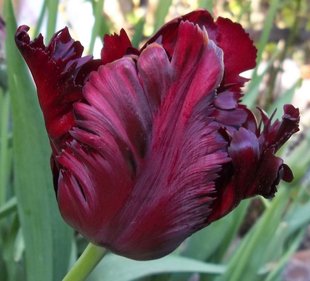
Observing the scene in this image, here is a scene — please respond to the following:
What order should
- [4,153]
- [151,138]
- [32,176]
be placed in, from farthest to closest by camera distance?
[4,153] < [32,176] < [151,138]

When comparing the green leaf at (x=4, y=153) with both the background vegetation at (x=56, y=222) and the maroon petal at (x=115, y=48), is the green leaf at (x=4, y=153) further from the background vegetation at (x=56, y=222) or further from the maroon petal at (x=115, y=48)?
the maroon petal at (x=115, y=48)

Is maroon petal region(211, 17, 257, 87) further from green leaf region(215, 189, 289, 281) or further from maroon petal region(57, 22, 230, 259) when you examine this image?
green leaf region(215, 189, 289, 281)

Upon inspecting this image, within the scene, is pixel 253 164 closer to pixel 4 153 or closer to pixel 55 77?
pixel 55 77

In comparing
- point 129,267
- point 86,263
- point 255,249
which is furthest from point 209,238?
point 86,263

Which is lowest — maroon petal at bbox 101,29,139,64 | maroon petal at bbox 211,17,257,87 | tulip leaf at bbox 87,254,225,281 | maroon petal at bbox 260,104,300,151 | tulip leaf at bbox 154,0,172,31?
tulip leaf at bbox 87,254,225,281

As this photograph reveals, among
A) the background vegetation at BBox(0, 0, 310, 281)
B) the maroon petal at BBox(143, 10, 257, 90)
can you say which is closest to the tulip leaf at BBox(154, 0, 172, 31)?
the background vegetation at BBox(0, 0, 310, 281)

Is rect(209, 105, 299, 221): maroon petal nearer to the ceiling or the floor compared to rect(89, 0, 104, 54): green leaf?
nearer to the ceiling

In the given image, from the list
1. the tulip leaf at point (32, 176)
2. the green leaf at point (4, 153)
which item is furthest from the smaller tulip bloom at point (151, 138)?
the green leaf at point (4, 153)
